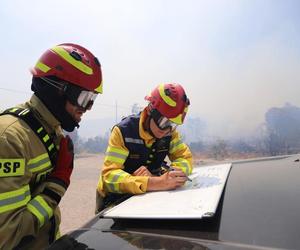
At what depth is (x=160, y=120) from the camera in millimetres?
2857

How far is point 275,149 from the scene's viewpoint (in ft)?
55.6

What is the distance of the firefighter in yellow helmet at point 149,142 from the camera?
264 cm

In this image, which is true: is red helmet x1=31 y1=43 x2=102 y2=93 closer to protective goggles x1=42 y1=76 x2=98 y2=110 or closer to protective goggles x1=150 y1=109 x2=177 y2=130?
protective goggles x1=42 y1=76 x2=98 y2=110

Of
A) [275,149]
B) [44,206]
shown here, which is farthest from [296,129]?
[44,206]

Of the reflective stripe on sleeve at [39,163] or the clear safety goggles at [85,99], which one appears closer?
the reflective stripe on sleeve at [39,163]

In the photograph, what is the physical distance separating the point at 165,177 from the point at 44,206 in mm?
760

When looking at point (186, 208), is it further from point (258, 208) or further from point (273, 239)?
point (273, 239)

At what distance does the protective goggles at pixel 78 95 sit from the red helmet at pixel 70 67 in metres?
0.02

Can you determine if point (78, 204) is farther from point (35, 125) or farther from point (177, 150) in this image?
point (35, 125)

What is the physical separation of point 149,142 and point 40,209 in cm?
139

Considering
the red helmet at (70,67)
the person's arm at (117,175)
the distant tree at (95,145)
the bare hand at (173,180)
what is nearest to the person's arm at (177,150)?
the person's arm at (117,175)

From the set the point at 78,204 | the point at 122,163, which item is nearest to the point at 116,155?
the point at 122,163

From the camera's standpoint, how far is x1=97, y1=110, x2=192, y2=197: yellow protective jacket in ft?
7.31

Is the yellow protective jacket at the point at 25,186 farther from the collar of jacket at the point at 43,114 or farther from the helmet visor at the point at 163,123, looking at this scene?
the helmet visor at the point at 163,123
